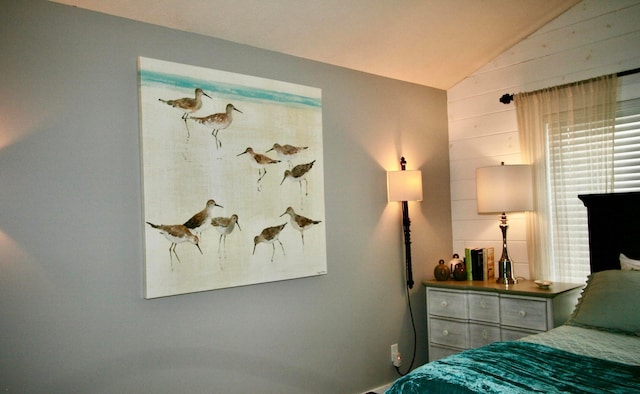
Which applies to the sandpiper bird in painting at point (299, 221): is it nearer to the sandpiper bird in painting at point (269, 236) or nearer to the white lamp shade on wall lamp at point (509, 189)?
the sandpiper bird in painting at point (269, 236)

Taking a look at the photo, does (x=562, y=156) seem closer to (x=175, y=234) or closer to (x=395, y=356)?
(x=395, y=356)

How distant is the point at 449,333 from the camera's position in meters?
3.46

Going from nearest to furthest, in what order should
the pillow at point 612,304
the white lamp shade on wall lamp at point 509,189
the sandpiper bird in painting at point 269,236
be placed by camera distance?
the pillow at point 612,304, the sandpiper bird in painting at point 269,236, the white lamp shade on wall lamp at point 509,189

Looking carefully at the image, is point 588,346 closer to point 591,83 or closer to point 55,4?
point 591,83

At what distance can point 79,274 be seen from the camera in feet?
7.09

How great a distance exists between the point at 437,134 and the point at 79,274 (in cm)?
290

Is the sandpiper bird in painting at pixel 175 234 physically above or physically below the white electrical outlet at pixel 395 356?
above

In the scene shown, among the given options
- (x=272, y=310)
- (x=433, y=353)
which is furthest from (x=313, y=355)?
(x=433, y=353)

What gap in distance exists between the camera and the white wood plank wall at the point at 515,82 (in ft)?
10.3

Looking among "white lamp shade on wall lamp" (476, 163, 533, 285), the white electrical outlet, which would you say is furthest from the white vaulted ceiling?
the white electrical outlet

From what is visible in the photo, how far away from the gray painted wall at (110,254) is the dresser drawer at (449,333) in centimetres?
66

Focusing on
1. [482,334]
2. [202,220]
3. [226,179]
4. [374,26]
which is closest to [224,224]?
[202,220]

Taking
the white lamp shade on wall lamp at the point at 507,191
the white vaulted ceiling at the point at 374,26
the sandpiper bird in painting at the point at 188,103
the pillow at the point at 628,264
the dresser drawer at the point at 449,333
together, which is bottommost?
the dresser drawer at the point at 449,333

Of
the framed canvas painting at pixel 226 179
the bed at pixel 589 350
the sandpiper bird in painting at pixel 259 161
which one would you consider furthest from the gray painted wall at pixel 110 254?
the bed at pixel 589 350
